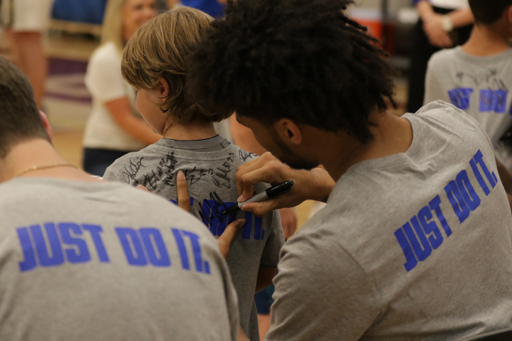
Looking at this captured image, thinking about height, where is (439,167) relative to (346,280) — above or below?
above

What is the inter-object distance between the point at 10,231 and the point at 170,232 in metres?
0.24

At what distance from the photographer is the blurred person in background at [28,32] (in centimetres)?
445

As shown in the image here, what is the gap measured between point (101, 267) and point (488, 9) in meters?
2.01

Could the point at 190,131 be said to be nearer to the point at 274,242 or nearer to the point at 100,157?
the point at 274,242

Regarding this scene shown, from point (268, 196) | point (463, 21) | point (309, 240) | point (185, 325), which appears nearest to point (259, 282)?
point (268, 196)

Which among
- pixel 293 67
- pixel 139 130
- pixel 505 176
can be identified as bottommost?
pixel 139 130

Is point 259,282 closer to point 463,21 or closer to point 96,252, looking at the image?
point 96,252

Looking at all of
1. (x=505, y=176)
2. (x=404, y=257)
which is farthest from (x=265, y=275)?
(x=505, y=176)

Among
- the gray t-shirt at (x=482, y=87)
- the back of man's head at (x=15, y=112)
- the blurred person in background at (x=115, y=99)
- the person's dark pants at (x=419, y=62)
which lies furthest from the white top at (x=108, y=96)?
the back of man's head at (x=15, y=112)

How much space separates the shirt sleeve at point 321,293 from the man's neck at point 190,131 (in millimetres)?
399

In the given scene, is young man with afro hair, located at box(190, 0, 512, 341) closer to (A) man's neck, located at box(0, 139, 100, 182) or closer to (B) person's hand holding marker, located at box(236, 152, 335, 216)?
(B) person's hand holding marker, located at box(236, 152, 335, 216)

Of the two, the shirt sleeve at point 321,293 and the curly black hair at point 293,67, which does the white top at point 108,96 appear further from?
the shirt sleeve at point 321,293

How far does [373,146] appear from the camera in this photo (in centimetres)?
126

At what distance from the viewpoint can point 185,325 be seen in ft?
3.17
